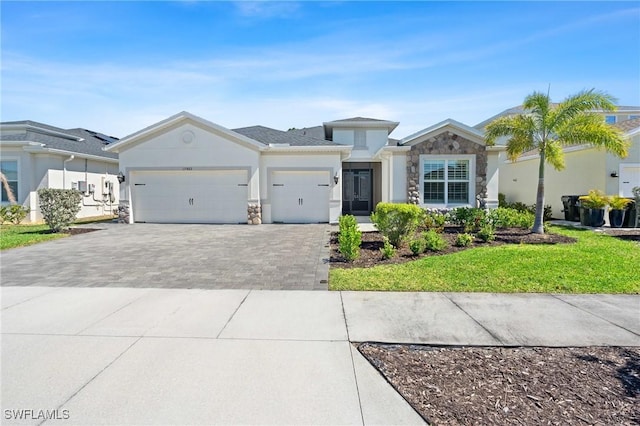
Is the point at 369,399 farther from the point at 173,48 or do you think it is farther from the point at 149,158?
the point at 149,158

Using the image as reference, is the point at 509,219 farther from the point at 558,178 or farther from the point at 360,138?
the point at 360,138

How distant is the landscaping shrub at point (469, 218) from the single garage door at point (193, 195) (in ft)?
30.3

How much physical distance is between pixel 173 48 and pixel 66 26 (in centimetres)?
264

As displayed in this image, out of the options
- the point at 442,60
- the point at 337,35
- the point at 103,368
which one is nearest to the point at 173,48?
the point at 337,35

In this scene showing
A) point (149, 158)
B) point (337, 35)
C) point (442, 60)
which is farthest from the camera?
point (149, 158)

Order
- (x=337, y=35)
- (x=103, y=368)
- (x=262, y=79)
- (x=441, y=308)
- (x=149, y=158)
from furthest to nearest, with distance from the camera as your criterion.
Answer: (x=149, y=158), (x=262, y=79), (x=337, y=35), (x=441, y=308), (x=103, y=368)

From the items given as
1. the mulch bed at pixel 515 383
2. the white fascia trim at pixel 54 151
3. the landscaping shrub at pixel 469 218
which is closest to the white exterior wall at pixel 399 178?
the landscaping shrub at pixel 469 218

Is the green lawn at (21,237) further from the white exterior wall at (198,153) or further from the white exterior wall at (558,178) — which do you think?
the white exterior wall at (558,178)

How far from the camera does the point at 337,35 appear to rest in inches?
401

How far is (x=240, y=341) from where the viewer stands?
3932 millimetres

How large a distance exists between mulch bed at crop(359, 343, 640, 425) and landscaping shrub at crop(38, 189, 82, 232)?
13301 mm

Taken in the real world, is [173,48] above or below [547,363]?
above

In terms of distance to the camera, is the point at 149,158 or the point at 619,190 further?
the point at 149,158

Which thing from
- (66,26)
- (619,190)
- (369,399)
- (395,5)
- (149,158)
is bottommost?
(369,399)
